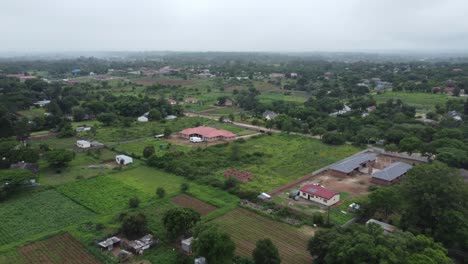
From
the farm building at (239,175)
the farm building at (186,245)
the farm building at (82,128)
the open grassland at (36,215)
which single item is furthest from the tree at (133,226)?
the farm building at (82,128)

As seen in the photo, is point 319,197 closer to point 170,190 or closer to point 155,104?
point 170,190

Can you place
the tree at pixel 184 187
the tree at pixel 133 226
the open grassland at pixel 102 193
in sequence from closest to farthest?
the tree at pixel 133 226 < the open grassland at pixel 102 193 < the tree at pixel 184 187

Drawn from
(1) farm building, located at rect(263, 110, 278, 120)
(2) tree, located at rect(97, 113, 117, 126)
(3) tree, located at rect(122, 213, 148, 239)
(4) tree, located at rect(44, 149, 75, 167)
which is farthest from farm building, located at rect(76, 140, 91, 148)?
(1) farm building, located at rect(263, 110, 278, 120)

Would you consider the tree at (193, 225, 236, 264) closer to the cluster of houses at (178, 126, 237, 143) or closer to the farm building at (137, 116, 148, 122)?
the cluster of houses at (178, 126, 237, 143)

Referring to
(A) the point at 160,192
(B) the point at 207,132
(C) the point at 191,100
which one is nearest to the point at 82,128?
(B) the point at 207,132

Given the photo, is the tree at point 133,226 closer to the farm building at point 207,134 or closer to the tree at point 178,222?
the tree at point 178,222

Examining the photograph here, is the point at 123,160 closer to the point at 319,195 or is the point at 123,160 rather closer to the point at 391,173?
the point at 319,195

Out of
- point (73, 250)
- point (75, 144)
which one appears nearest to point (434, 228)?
point (73, 250)
